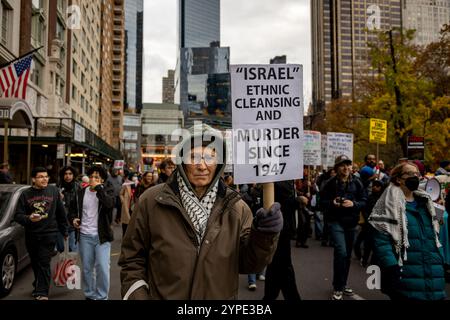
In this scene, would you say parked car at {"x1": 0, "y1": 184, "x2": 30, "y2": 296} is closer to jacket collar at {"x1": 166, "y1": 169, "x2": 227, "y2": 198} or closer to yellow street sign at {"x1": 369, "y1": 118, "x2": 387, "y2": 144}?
jacket collar at {"x1": 166, "y1": 169, "x2": 227, "y2": 198}

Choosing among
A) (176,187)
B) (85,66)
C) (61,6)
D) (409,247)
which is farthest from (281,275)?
(85,66)

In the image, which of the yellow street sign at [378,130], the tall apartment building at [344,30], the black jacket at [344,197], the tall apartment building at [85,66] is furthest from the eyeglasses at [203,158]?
the tall apartment building at [344,30]

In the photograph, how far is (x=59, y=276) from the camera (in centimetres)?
608

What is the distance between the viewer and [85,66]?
49875mm

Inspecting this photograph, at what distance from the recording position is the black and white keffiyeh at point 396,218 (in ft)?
10.7

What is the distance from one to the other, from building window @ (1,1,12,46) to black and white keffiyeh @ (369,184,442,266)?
22.6m

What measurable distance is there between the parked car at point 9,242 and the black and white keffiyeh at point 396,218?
5.23m

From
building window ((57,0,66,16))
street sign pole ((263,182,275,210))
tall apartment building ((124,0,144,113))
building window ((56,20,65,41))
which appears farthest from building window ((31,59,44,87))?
tall apartment building ((124,0,144,113))

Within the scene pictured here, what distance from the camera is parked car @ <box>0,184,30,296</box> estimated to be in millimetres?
5723

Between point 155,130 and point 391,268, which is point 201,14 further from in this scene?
point 391,268

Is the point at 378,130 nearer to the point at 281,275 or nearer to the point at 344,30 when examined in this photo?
the point at 281,275

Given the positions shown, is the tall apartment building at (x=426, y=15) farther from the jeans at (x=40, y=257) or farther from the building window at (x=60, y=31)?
the jeans at (x=40, y=257)

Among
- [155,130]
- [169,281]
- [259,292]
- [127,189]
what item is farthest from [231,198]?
[155,130]
